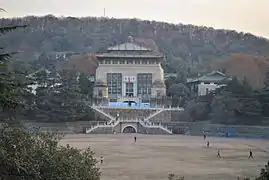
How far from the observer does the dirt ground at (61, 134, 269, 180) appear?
25531mm

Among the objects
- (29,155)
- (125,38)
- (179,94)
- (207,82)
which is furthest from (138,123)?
(125,38)

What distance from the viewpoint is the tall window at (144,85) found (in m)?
67.9

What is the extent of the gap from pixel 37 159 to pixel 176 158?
2460 cm

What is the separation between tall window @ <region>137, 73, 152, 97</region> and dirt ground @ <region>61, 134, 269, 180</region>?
64.0 ft

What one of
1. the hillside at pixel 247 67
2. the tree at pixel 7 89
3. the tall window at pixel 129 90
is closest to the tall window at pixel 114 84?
the tall window at pixel 129 90

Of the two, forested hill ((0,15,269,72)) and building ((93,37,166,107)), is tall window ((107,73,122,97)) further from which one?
forested hill ((0,15,269,72))

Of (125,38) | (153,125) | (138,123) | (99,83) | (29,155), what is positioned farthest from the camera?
(125,38)

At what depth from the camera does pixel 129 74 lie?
67.5 metres

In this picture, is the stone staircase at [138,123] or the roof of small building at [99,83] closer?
the stone staircase at [138,123]

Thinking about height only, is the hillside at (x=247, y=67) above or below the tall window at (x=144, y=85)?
above

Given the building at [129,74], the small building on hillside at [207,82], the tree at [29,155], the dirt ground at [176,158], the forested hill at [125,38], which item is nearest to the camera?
the tree at [29,155]

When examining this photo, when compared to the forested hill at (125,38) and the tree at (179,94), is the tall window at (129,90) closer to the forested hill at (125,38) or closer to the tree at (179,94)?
the tree at (179,94)

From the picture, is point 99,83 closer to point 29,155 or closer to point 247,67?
point 247,67

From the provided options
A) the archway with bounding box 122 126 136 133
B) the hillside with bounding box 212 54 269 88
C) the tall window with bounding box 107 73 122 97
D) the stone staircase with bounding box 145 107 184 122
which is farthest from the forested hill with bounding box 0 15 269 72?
the archway with bounding box 122 126 136 133
